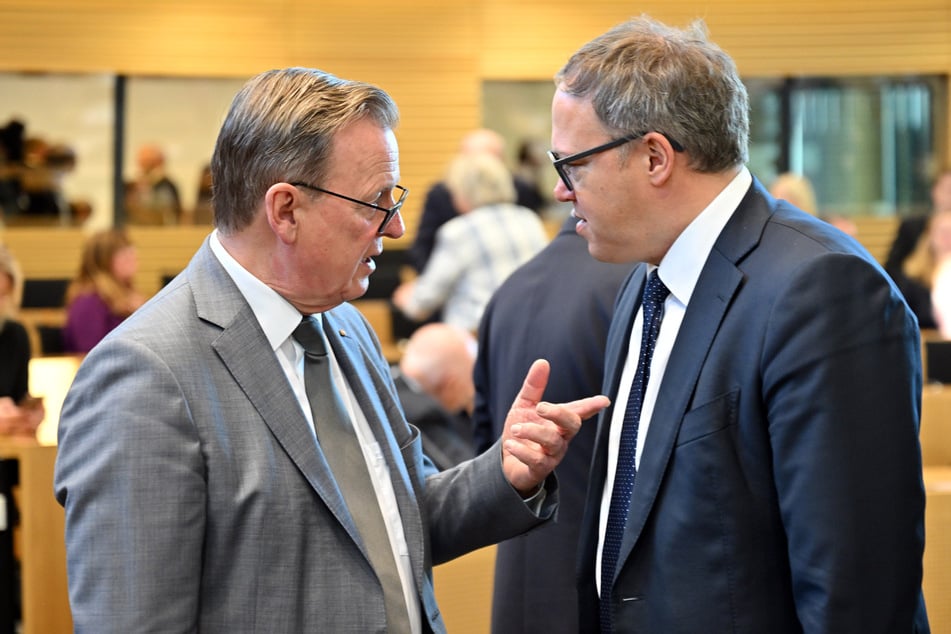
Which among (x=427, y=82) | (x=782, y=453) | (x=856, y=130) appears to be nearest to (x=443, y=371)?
(x=782, y=453)

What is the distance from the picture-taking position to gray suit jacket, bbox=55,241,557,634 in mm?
1568

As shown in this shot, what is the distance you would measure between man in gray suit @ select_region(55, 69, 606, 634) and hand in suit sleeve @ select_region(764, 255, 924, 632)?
0.35m

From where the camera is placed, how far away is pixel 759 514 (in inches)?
69.3

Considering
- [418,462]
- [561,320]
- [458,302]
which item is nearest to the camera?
[418,462]

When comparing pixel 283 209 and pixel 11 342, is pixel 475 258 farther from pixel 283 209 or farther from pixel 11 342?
pixel 283 209

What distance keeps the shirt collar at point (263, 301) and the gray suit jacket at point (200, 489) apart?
0.6 inches

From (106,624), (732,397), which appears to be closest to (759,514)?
(732,397)

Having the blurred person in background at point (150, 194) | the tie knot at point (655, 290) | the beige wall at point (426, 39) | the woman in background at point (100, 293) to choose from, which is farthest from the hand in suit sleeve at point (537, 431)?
the blurred person in background at point (150, 194)

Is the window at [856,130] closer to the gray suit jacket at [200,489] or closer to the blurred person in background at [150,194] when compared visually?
the blurred person in background at [150,194]

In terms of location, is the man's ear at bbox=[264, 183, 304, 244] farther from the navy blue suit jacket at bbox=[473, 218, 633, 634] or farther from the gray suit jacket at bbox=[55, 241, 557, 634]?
the navy blue suit jacket at bbox=[473, 218, 633, 634]

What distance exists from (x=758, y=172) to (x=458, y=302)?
576 cm

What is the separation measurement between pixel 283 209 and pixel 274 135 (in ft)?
0.39

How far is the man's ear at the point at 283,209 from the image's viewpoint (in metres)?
1.78

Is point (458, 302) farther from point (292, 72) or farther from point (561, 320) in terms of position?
point (292, 72)
